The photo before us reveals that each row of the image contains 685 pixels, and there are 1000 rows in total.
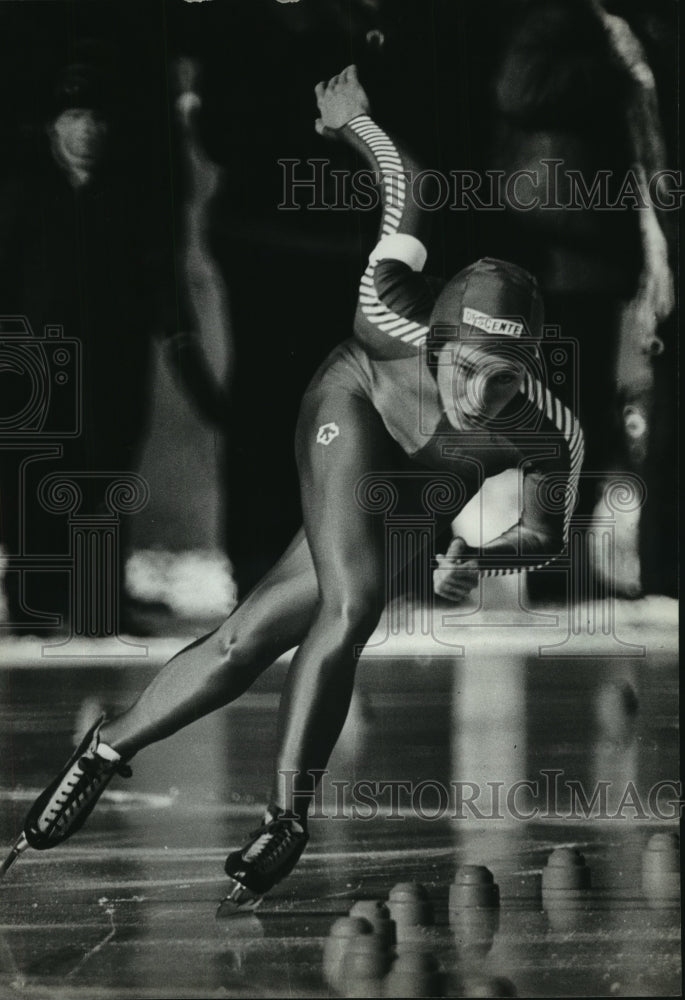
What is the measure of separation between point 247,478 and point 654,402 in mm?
1018

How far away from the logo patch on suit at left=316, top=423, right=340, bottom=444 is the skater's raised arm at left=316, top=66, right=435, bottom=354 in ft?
0.74

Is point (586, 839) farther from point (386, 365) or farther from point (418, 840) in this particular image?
point (386, 365)

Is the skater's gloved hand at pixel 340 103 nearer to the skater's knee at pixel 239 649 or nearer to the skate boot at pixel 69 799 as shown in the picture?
the skater's knee at pixel 239 649

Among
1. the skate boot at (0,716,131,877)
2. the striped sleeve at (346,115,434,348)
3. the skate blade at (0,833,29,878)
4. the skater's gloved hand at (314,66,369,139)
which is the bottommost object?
the skate blade at (0,833,29,878)

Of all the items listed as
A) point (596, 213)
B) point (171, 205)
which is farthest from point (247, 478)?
point (596, 213)

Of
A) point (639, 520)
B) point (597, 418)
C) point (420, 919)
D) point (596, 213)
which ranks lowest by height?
point (420, 919)

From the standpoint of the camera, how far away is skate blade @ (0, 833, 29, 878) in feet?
8.84

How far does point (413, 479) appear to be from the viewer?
2.71 meters

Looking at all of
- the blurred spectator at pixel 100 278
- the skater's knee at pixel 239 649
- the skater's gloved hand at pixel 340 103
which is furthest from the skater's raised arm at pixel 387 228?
the skater's knee at pixel 239 649

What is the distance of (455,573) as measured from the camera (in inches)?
107

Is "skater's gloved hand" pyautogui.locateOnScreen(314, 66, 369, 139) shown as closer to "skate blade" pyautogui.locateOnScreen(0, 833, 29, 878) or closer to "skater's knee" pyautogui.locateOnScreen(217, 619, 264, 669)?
"skater's knee" pyautogui.locateOnScreen(217, 619, 264, 669)

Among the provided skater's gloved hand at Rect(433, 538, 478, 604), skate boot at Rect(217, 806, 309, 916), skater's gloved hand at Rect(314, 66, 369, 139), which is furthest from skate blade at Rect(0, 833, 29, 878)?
skater's gloved hand at Rect(314, 66, 369, 139)

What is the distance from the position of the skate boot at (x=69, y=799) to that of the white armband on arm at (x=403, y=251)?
1366 millimetres

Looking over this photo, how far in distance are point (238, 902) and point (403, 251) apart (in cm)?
159
